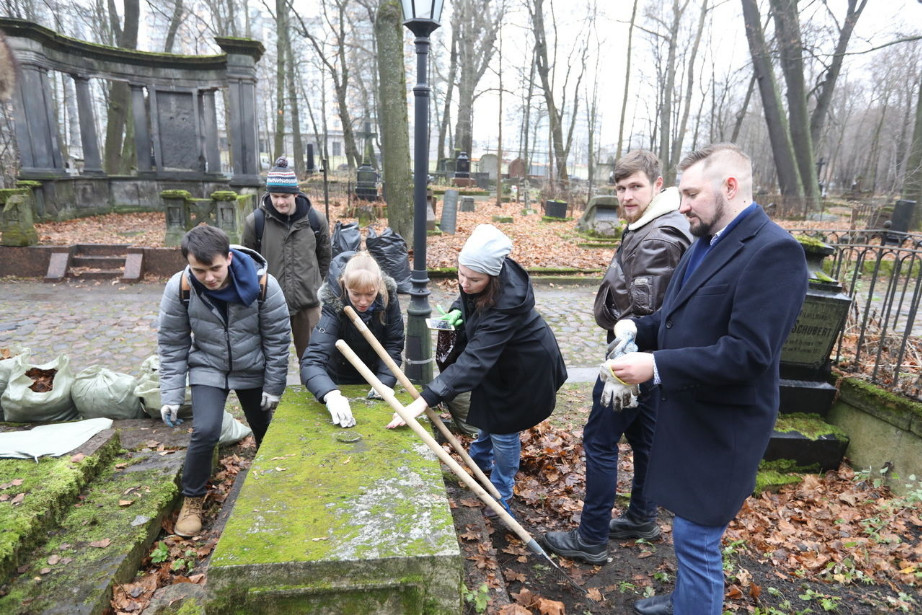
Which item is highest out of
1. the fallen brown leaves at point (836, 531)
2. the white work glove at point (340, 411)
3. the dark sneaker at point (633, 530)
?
the white work glove at point (340, 411)

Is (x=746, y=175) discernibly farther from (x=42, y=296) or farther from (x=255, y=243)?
(x=42, y=296)

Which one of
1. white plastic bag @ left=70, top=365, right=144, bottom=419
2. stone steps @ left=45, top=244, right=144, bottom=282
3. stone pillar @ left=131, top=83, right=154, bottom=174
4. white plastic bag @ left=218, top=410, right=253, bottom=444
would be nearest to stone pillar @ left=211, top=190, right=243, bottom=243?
stone steps @ left=45, top=244, right=144, bottom=282

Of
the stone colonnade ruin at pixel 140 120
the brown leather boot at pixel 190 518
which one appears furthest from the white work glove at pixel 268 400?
the stone colonnade ruin at pixel 140 120

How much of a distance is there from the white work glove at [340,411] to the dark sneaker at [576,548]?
4.59 ft

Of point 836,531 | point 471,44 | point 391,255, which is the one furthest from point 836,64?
point 836,531

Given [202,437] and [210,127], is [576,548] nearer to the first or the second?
[202,437]

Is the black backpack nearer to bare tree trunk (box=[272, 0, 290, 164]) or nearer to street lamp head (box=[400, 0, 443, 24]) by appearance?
street lamp head (box=[400, 0, 443, 24])

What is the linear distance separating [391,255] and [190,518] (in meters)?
6.10

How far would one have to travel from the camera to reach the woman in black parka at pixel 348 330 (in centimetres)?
302

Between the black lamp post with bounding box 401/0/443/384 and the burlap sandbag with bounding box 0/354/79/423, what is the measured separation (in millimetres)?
2617

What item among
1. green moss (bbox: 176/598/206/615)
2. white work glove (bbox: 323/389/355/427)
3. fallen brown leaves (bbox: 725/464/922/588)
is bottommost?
fallen brown leaves (bbox: 725/464/922/588)

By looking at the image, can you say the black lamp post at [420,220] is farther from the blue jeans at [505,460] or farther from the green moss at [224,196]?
the green moss at [224,196]

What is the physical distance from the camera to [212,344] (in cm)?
329

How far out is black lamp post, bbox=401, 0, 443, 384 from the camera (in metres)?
4.77
